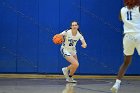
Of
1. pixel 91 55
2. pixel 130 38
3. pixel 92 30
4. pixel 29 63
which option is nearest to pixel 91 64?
pixel 91 55

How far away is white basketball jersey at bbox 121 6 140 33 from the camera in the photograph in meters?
6.75

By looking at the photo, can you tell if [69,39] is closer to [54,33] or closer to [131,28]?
[54,33]

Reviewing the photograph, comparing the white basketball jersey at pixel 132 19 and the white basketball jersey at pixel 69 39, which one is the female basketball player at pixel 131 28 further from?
the white basketball jersey at pixel 69 39

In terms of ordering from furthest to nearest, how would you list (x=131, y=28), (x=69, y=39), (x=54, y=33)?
(x=54, y=33), (x=69, y=39), (x=131, y=28)

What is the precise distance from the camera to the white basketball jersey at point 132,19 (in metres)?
6.75

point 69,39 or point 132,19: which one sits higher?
point 132,19

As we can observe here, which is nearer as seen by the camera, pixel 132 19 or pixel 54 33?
pixel 132 19

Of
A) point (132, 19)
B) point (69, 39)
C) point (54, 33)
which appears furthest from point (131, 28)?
point (54, 33)

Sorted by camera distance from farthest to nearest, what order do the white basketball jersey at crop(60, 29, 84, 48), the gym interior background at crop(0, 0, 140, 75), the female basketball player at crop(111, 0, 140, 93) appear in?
the gym interior background at crop(0, 0, 140, 75), the white basketball jersey at crop(60, 29, 84, 48), the female basketball player at crop(111, 0, 140, 93)

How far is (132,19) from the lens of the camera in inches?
267

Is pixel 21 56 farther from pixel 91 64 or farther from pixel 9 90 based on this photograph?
pixel 9 90

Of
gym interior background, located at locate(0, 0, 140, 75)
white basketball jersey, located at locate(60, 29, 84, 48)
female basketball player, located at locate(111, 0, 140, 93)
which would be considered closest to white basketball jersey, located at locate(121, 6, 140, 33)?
female basketball player, located at locate(111, 0, 140, 93)

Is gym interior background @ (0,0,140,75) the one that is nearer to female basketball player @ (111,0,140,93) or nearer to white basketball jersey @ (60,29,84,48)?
white basketball jersey @ (60,29,84,48)

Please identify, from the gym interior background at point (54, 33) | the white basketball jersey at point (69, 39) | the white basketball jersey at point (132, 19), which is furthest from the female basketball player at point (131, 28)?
the gym interior background at point (54, 33)
